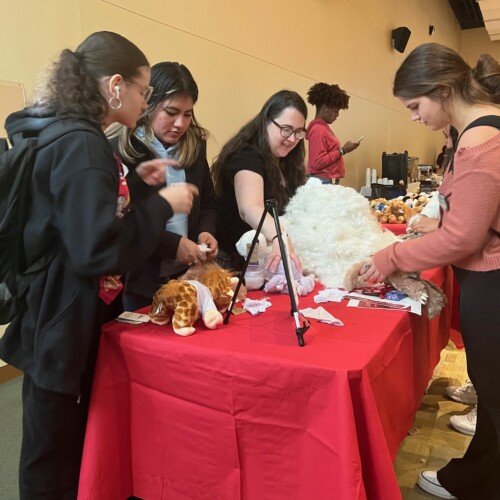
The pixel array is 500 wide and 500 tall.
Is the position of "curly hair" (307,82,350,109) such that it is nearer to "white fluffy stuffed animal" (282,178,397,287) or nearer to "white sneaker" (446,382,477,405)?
"white fluffy stuffed animal" (282,178,397,287)

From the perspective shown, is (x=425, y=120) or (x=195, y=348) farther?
(x=425, y=120)

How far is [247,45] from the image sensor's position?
12.4ft

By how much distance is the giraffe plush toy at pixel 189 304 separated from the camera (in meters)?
1.13

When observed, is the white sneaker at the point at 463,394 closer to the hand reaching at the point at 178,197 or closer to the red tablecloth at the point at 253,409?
the red tablecloth at the point at 253,409

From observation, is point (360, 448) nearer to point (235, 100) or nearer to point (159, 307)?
point (159, 307)

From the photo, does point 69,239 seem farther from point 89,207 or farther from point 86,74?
point 86,74

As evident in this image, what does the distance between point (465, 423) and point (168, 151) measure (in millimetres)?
1602

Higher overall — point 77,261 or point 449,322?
point 77,261

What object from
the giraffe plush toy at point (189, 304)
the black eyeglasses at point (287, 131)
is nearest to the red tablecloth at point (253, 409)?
the giraffe plush toy at point (189, 304)

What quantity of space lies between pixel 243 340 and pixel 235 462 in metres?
0.28

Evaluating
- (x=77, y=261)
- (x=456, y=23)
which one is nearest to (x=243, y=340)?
(x=77, y=261)

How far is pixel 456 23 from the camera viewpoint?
39.1 ft

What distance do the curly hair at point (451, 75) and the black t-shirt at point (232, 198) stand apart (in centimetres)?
70

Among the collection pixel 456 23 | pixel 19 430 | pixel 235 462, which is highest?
pixel 456 23
